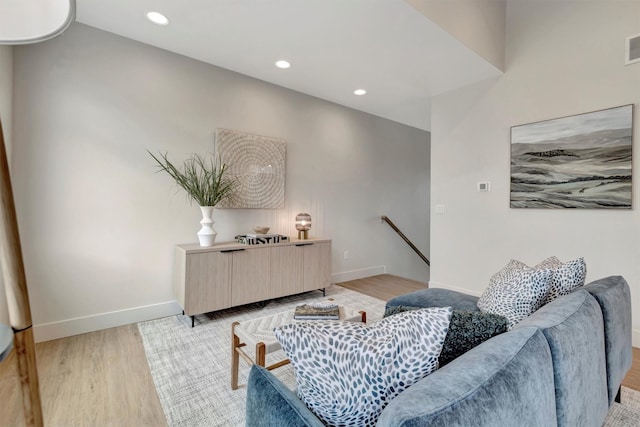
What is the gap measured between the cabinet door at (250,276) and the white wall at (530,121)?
2.06m

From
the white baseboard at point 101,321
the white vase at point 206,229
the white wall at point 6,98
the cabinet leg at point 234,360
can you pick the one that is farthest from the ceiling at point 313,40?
the white baseboard at point 101,321

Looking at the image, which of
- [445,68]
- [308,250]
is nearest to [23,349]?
[308,250]

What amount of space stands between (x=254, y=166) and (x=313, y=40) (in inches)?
56.5

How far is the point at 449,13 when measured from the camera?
2.35 meters

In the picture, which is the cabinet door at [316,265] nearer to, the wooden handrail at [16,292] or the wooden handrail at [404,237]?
the wooden handrail at [404,237]

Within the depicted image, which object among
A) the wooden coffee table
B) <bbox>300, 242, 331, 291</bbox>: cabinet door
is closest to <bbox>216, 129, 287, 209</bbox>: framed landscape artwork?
<bbox>300, 242, 331, 291</bbox>: cabinet door

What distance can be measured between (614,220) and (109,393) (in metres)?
3.83

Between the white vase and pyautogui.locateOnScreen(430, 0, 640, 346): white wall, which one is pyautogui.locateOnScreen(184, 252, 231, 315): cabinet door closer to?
the white vase

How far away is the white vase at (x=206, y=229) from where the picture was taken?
2799 millimetres

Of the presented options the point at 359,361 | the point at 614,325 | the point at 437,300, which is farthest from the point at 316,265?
the point at 359,361

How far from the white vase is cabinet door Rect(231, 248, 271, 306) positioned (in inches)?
10.8

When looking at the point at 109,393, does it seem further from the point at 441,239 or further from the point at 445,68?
the point at 445,68

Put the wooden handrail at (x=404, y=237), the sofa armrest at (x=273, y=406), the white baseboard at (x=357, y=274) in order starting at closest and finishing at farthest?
1. the sofa armrest at (x=273, y=406)
2. the white baseboard at (x=357, y=274)
3. the wooden handrail at (x=404, y=237)

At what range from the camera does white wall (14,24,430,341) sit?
2.29m
